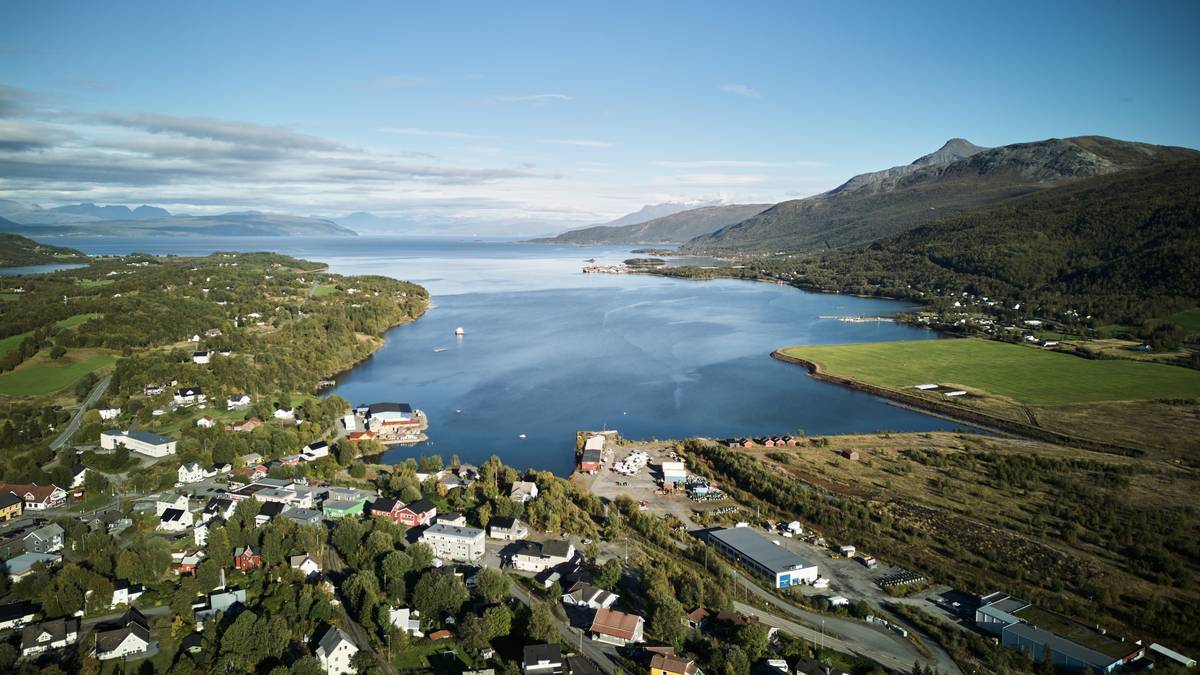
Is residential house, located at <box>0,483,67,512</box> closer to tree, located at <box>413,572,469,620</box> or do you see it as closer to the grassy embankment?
tree, located at <box>413,572,469,620</box>

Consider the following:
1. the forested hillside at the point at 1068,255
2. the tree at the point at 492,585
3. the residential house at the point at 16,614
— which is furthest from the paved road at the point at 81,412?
the forested hillside at the point at 1068,255

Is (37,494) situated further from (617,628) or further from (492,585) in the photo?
(617,628)

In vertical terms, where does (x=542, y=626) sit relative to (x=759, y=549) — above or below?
above

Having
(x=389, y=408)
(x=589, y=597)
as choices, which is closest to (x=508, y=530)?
(x=589, y=597)

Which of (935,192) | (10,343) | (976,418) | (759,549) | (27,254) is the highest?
(935,192)

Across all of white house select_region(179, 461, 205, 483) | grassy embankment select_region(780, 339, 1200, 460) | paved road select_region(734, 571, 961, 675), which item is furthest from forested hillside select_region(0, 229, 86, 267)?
paved road select_region(734, 571, 961, 675)

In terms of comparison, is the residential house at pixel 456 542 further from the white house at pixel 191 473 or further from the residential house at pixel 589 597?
the white house at pixel 191 473
